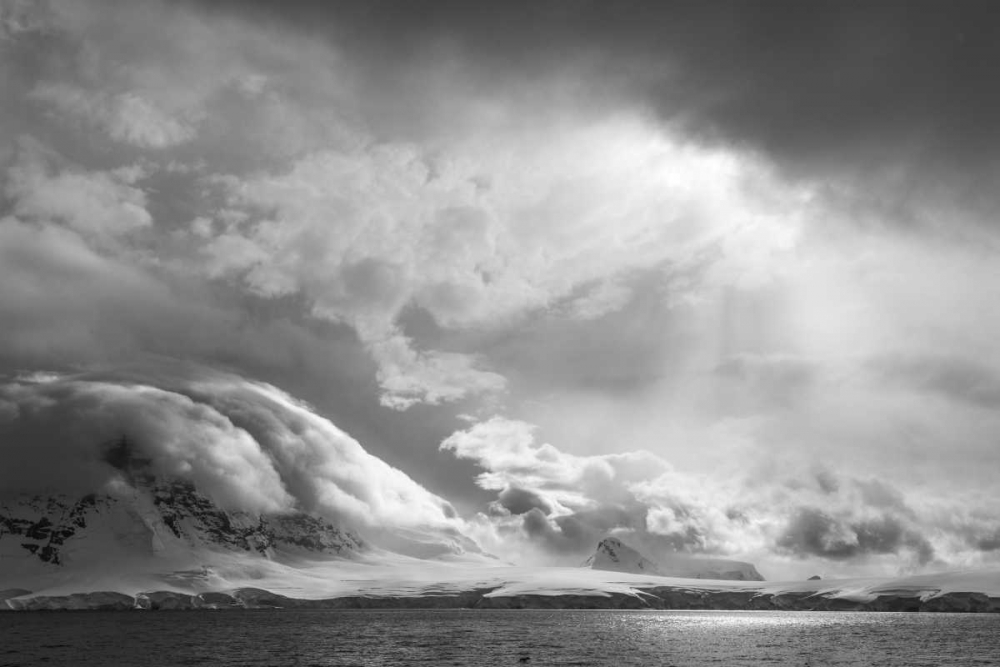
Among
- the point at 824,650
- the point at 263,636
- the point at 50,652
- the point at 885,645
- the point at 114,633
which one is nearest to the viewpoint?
the point at 50,652

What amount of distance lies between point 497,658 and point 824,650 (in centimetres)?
6156

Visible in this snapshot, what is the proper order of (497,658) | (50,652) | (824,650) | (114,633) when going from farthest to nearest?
(114,633)
(824,650)
(50,652)
(497,658)

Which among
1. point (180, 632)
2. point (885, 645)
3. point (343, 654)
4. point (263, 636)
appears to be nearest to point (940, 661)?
point (885, 645)

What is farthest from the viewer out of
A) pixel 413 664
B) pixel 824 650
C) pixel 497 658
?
pixel 824 650

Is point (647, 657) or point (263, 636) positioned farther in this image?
point (263, 636)

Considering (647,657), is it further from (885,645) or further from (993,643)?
(993,643)

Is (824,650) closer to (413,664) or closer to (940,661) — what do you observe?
(940,661)

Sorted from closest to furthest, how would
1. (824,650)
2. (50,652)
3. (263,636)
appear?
1. (50,652)
2. (824,650)
3. (263,636)

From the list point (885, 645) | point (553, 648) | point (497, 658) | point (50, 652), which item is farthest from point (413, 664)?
point (885, 645)

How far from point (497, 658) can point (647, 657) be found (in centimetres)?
2423

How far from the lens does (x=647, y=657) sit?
122562mm

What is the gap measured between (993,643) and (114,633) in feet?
631

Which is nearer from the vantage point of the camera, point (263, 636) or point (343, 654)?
point (343, 654)

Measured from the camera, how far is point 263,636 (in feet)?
549
